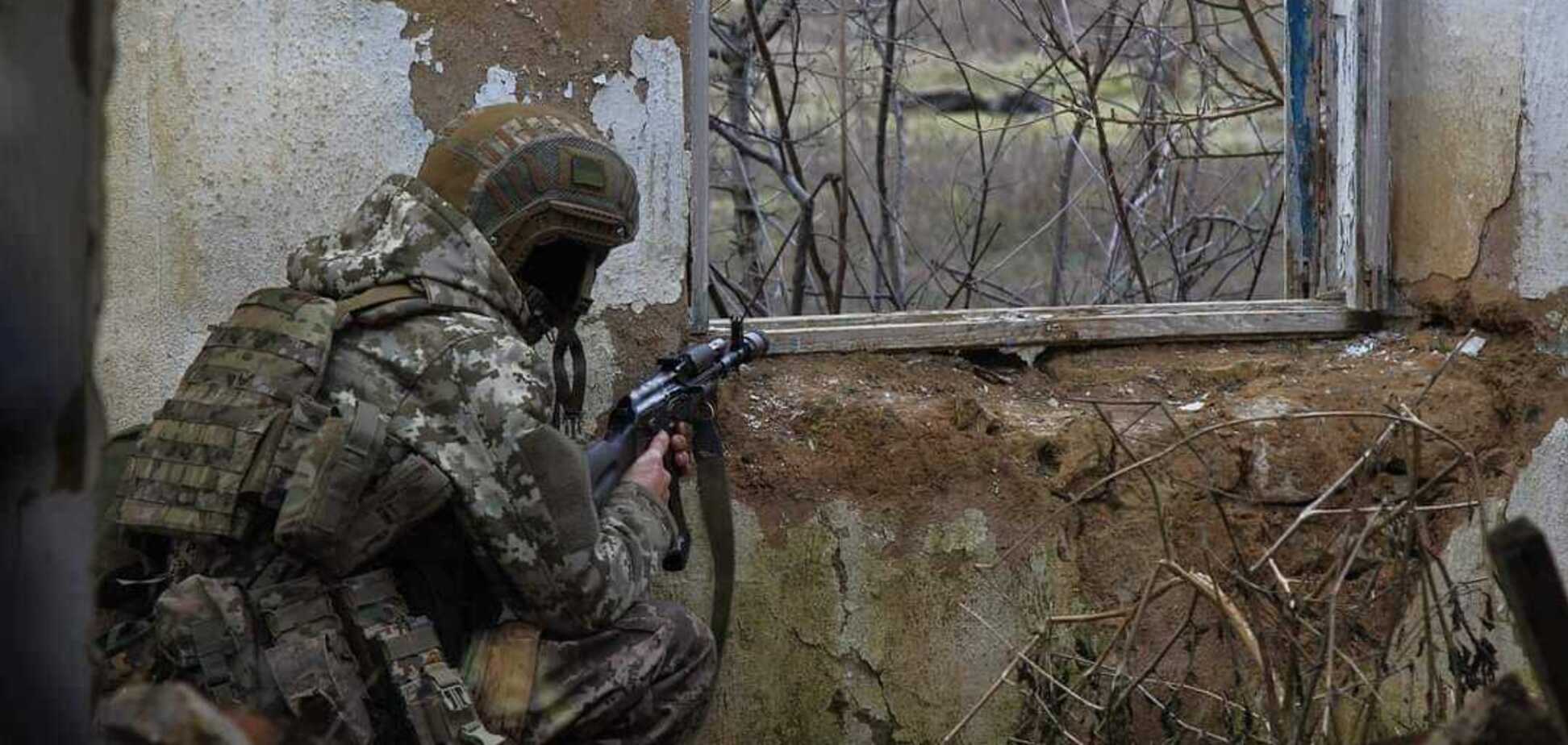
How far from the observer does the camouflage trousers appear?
296 cm

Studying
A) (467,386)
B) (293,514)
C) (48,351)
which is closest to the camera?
(48,351)

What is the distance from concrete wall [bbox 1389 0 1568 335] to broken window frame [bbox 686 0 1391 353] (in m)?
0.07

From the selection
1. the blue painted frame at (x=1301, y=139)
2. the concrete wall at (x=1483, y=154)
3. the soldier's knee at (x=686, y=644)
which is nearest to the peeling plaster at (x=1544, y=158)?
the concrete wall at (x=1483, y=154)

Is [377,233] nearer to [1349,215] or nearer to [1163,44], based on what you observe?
[1349,215]

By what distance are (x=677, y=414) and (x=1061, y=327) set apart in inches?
41.6

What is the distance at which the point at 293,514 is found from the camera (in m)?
2.61

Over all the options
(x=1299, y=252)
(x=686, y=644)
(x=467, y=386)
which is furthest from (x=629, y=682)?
(x=1299, y=252)

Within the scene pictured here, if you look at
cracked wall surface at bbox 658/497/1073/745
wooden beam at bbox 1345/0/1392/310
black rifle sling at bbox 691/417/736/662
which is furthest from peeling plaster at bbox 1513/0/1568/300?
black rifle sling at bbox 691/417/736/662

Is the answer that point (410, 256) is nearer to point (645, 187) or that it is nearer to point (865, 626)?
point (645, 187)

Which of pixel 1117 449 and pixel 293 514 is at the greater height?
pixel 1117 449

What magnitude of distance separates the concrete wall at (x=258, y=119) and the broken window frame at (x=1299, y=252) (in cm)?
41

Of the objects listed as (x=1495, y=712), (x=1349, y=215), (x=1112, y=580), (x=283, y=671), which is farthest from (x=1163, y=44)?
(x=1495, y=712)

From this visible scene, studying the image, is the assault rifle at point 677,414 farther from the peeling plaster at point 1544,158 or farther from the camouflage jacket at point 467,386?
the peeling plaster at point 1544,158

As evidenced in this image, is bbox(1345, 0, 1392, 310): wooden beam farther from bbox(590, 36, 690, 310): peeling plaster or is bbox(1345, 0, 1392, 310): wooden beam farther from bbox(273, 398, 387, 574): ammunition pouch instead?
bbox(273, 398, 387, 574): ammunition pouch
